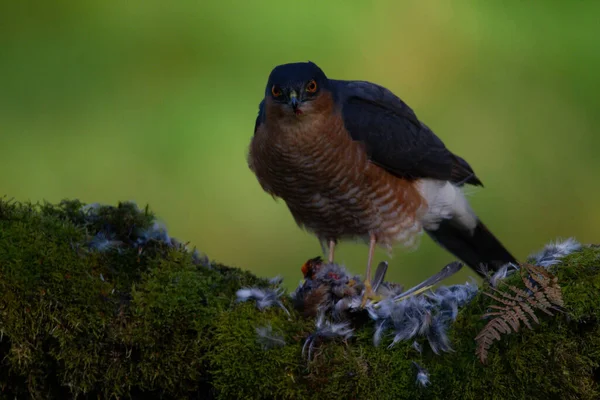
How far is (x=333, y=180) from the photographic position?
409 centimetres

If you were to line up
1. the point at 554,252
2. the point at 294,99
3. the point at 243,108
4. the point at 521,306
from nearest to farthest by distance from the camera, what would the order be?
the point at 521,306
the point at 554,252
the point at 294,99
the point at 243,108

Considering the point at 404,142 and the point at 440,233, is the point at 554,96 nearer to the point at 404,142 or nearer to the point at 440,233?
the point at 440,233

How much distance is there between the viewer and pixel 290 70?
3.96m

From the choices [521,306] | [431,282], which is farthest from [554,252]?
[431,282]

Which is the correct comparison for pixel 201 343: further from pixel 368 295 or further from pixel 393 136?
pixel 393 136

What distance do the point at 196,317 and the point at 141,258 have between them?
1.24 feet

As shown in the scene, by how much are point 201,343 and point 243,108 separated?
144 inches

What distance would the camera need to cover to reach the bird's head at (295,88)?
13.0 feet

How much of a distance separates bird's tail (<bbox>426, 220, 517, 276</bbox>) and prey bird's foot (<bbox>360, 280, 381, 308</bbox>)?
1589mm

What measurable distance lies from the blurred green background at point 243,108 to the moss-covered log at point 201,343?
2989 millimetres

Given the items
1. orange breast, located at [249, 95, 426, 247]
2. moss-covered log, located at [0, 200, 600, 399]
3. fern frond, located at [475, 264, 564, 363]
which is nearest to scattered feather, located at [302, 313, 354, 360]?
moss-covered log, located at [0, 200, 600, 399]

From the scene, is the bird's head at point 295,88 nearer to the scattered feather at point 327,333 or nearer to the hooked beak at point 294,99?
the hooked beak at point 294,99

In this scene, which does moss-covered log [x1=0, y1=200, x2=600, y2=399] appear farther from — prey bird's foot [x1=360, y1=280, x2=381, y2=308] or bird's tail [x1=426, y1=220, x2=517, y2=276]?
bird's tail [x1=426, y1=220, x2=517, y2=276]

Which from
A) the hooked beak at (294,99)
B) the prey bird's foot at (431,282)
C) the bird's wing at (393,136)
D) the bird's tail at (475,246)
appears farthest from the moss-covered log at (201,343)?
the bird's tail at (475,246)
